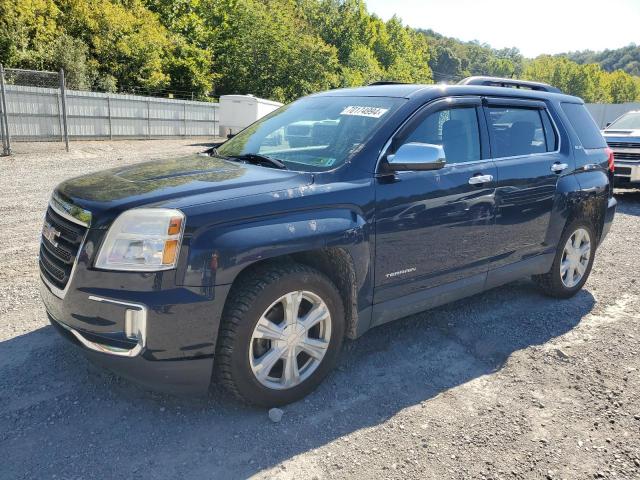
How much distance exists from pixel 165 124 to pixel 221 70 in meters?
14.3

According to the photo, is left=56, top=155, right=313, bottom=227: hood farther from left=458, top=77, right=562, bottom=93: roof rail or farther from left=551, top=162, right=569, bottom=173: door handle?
left=551, top=162, right=569, bottom=173: door handle

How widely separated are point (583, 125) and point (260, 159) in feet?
11.2

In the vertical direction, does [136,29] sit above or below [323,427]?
above

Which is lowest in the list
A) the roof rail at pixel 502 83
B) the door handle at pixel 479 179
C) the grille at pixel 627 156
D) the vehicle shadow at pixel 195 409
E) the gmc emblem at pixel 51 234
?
the vehicle shadow at pixel 195 409

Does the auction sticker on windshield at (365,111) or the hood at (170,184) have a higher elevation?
the auction sticker on windshield at (365,111)

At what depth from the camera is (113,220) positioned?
2631 mm

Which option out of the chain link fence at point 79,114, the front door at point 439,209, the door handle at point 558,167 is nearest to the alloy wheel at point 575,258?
the door handle at point 558,167

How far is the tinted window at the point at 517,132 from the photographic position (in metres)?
4.15

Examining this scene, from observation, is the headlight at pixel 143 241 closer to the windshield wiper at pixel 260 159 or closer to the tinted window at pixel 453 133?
the windshield wiper at pixel 260 159

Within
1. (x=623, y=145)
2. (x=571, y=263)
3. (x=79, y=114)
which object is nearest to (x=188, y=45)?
(x=79, y=114)

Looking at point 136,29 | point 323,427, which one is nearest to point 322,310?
point 323,427

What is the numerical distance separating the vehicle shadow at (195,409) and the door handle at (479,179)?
1228 mm

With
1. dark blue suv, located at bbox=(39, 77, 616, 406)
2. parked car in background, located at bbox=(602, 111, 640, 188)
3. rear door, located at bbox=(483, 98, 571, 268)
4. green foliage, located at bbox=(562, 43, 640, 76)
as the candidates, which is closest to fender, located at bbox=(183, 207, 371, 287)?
dark blue suv, located at bbox=(39, 77, 616, 406)

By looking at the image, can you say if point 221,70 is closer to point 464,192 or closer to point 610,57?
point 464,192
